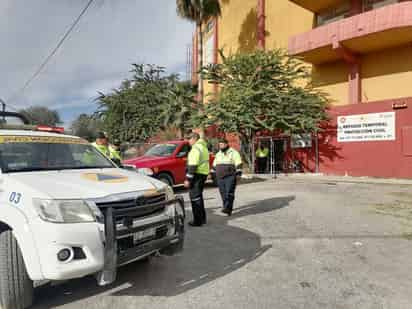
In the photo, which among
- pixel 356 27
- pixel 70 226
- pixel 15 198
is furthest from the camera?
pixel 356 27

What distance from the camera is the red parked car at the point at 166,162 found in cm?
951

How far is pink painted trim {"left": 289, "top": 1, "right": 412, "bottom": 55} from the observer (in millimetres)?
14258

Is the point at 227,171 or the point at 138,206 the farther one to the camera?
the point at 227,171

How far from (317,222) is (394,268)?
2.38 m

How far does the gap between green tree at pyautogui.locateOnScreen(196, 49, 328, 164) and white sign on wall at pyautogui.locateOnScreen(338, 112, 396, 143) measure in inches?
43.8

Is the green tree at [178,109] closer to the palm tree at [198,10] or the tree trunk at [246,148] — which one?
the palm tree at [198,10]

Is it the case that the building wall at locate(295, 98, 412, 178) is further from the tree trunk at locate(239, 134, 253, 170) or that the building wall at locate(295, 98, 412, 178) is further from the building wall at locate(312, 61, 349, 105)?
the building wall at locate(312, 61, 349, 105)

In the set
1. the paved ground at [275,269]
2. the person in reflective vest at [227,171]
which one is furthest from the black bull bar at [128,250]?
the person in reflective vest at [227,171]

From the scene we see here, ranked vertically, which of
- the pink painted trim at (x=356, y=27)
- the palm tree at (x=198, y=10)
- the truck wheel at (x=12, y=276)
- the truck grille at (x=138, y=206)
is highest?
the palm tree at (x=198, y=10)

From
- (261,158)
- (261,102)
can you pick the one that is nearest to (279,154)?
(261,158)

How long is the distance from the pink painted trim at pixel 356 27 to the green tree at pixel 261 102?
1948 mm

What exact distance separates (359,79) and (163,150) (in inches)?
508

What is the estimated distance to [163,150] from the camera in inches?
415

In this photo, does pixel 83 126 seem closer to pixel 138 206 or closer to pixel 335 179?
pixel 335 179
